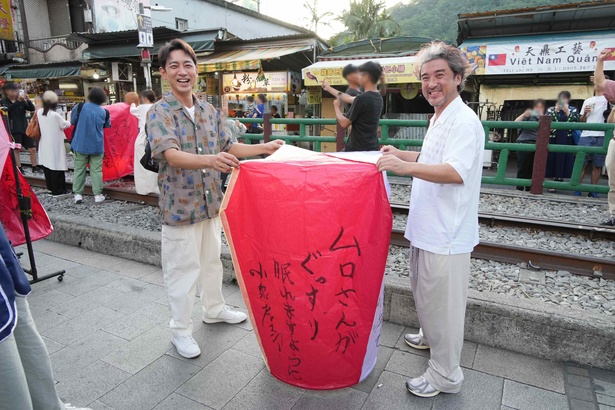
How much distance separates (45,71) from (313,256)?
19.7m

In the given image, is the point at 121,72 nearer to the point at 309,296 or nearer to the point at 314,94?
the point at 314,94

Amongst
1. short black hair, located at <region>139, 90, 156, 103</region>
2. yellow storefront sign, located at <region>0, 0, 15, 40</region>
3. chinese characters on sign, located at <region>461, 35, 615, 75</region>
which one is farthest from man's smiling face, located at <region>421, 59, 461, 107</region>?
yellow storefront sign, located at <region>0, 0, 15, 40</region>

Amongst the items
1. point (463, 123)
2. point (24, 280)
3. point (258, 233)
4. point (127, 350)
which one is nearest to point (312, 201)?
point (258, 233)

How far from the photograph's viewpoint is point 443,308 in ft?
7.32

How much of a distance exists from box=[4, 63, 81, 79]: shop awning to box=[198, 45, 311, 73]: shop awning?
644cm

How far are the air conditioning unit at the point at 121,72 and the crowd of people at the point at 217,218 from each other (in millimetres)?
14996

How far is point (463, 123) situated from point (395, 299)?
1.56 m

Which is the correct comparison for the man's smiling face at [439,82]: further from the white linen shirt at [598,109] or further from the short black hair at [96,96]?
the white linen shirt at [598,109]

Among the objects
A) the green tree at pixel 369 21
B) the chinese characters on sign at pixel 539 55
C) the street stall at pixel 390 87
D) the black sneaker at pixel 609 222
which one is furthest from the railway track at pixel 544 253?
the green tree at pixel 369 21

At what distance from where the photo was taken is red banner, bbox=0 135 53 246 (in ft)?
12.2

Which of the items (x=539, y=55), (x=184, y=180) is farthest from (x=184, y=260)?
(x=539, y=55)

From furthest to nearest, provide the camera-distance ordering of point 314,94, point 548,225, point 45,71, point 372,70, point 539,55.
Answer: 1. point 45,71
2. point 314,94
3. point 539,55
4. point 548,225
5. point 372,70

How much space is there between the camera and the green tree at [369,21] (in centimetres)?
3259

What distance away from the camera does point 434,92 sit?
216 centimetres
